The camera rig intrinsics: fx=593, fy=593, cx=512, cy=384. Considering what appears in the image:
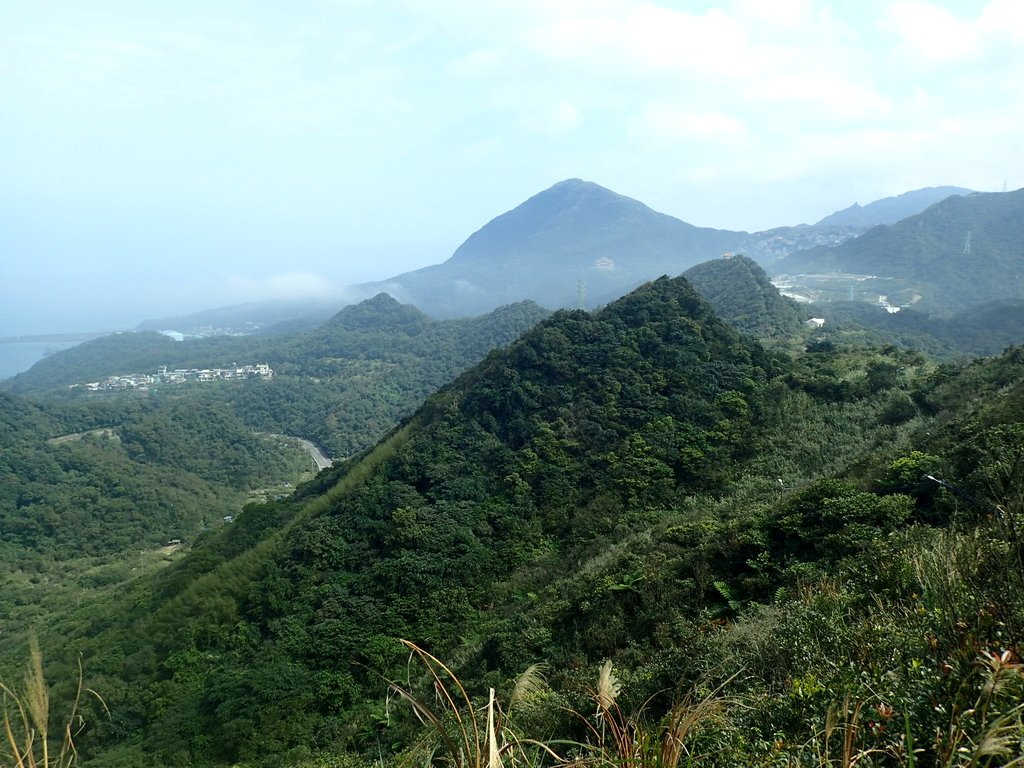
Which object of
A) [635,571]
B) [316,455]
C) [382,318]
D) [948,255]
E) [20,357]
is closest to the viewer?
[635,571]

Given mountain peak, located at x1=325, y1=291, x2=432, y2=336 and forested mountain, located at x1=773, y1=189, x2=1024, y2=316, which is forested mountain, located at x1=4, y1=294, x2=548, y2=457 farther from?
forested mountain, located at x1=773, y1=189, x2=1024, y2=316

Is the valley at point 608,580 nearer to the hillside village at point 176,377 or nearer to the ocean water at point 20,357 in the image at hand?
the hillside village at point 176,377

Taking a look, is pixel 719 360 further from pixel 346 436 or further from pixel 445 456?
pixel 346 436

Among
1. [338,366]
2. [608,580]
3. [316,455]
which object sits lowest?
[316,455]

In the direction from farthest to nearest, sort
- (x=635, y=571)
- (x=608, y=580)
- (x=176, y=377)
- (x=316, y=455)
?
(x=176, y=377) → (x=316, y=455) → (x=635, y=571) → (x=608, y=580)

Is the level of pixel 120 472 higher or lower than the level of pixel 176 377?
lower

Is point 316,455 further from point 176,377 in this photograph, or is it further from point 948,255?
point 948,255

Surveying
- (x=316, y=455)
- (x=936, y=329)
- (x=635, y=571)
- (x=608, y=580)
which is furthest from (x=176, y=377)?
(x=936, y=329)

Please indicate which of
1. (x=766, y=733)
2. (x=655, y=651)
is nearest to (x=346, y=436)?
(x=655, y=651)
